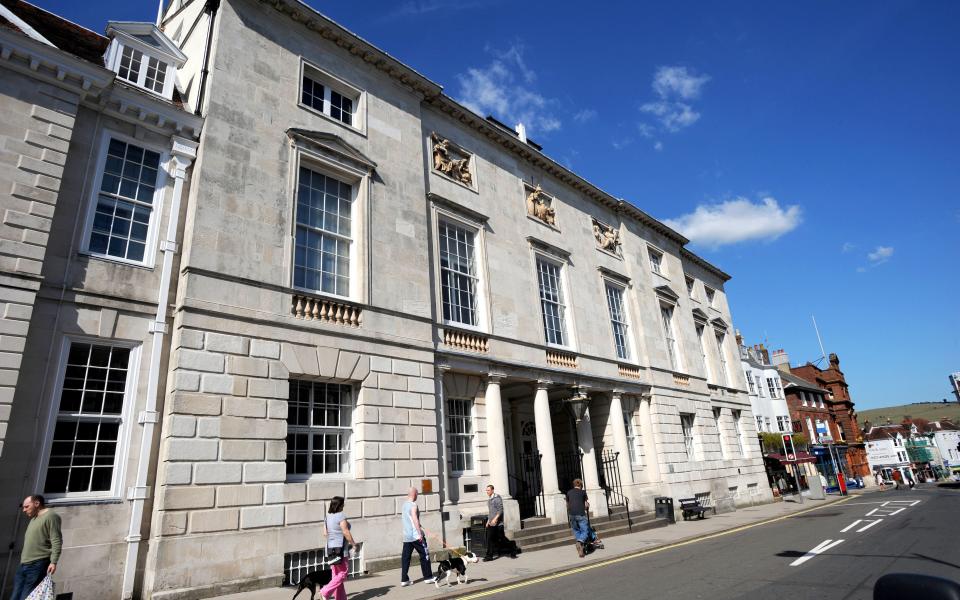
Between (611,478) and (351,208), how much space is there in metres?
14.2

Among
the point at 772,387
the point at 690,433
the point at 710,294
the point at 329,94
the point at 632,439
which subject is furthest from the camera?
the point at 772,387

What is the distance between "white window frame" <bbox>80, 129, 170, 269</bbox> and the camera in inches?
412

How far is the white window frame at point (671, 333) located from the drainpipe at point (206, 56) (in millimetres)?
21514

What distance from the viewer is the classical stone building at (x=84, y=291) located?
8961 mm

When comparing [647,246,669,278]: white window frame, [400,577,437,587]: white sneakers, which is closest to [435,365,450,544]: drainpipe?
[400,577,437,587]: white sneakers

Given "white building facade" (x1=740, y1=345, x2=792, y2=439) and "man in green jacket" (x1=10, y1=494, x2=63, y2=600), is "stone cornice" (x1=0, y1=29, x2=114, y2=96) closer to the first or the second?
"man in green jacket" (x1=10, y1=494, x2=63, y2=600)

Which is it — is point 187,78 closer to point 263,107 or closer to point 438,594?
point 263,107

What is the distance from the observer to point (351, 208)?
14438 mm

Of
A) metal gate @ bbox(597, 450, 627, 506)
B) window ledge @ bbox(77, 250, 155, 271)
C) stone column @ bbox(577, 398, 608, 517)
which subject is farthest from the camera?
metal gate @ bbox(597, 450, 627, 506)

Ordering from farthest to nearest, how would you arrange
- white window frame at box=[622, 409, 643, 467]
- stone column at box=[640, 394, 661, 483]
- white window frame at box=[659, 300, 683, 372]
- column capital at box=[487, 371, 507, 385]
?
white window frame at box=[659, 300, 683, 372]
white window frame at box=[622, 409, 643, 467]
stone column at box=[640, 394, 661, 483]
column capital at box=[487, 371, 507, 385]

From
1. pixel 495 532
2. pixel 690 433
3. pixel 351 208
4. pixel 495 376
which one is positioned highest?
pixel 351 208

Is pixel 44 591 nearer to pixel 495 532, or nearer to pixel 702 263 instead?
pixel 495 532

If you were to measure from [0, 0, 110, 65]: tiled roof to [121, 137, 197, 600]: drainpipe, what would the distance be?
9.59ft

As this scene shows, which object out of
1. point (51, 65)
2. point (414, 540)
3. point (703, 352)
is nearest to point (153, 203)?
point (51, 65)
